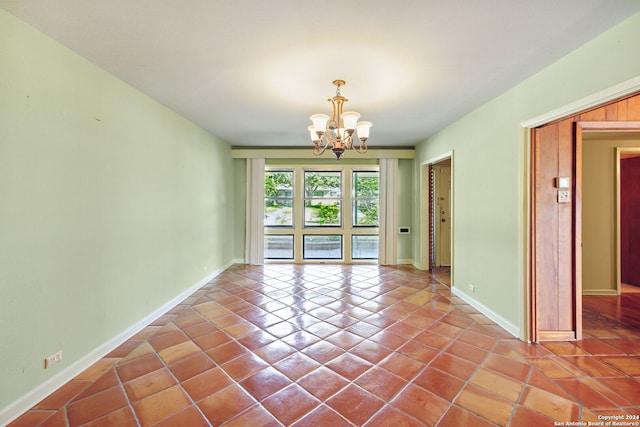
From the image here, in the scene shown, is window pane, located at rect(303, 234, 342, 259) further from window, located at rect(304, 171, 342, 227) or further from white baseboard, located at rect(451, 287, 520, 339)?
white baseboard, located at rect(451, 287, 520, 339)

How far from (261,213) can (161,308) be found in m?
3.00

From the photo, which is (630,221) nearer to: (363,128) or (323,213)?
(363,128)

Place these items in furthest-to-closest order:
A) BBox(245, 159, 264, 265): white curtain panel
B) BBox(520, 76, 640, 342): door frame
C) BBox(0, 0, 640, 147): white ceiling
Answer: BBox(245, 159, 264, 265): white curtain panel
BBox(520, 76, 640, 342): door frame
BBox(0, 0, 640, 147): white ceiling

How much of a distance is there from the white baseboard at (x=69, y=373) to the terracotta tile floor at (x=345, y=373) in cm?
6

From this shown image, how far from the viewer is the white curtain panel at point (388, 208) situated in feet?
20.3

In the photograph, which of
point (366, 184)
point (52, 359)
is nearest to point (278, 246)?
point (366, 184)

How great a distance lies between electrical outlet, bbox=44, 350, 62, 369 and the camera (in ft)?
6.75

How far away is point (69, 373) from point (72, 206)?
1.31 metres

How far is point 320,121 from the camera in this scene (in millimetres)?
2926

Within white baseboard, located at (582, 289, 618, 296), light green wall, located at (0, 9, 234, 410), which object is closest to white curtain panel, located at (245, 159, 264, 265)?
light green wall, located at (0, 9, 234, 410)

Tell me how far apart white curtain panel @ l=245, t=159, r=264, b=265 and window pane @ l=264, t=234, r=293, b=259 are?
1.16 feet

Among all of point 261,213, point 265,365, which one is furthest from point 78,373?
point 261,213

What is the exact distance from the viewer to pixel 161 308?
11.5 feet

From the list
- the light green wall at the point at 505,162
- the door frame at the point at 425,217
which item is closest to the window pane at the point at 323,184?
the door frame at the point at 425,217
